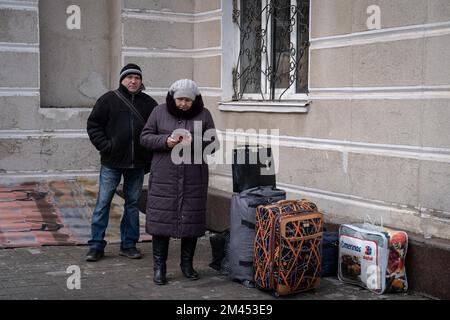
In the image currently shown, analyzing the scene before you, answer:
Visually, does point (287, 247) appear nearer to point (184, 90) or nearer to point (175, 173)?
point (175, 173)

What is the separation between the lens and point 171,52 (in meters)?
9.40

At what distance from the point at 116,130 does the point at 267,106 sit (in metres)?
1.96

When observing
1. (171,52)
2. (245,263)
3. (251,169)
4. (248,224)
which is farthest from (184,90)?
(171,52)

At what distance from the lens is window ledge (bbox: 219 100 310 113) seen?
23.9 ft

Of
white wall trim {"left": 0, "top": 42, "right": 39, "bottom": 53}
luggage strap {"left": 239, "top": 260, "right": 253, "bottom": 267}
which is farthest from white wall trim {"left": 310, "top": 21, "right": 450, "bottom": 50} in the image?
white wall trim {"left": 0, "top": 42, "right": 39, "bottom": 53}

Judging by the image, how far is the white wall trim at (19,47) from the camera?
28.3ft

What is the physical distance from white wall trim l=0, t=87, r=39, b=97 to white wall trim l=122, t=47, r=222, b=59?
1286 mm

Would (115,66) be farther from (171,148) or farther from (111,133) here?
(171,148)

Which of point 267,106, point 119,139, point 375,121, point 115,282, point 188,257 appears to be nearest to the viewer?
point 115,282

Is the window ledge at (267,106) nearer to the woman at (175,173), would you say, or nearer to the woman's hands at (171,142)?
the woman at (175,173)

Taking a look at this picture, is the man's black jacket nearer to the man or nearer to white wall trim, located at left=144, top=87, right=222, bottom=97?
the man

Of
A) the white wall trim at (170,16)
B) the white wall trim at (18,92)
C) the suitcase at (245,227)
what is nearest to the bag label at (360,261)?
the suitcase at (245,227)

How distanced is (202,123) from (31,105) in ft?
12.1

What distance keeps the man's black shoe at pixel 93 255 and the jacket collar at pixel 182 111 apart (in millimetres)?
1749
